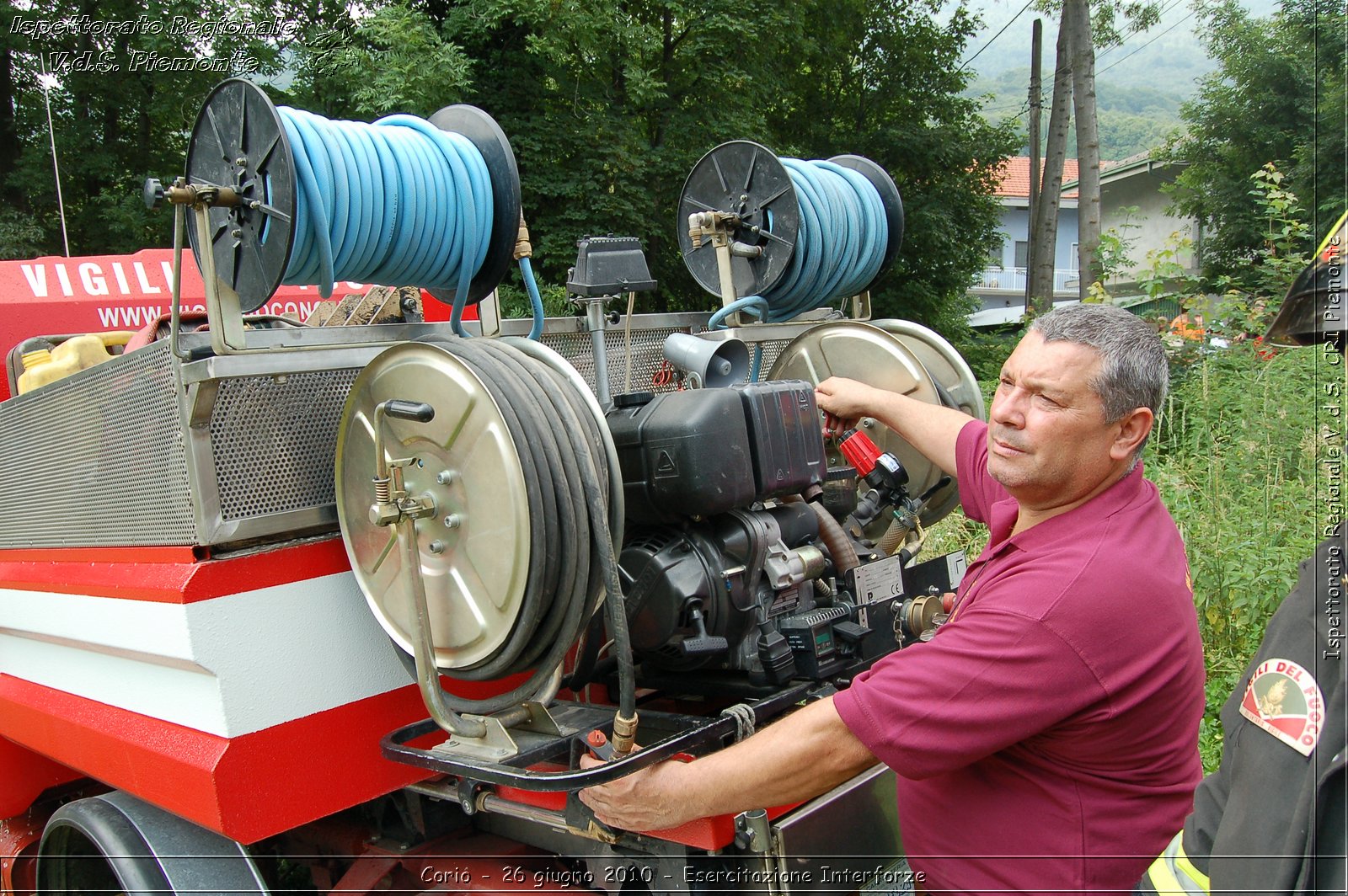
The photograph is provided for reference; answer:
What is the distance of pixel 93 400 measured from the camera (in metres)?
2.41

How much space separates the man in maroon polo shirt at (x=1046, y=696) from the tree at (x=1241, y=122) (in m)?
8.26

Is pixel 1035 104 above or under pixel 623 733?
above

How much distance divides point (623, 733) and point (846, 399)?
1306 millimetres

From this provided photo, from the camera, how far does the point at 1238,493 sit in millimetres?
5309

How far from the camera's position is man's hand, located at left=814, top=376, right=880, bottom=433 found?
284cm

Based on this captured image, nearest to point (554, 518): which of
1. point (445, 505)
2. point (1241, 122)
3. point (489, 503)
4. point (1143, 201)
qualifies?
point (489, 503)

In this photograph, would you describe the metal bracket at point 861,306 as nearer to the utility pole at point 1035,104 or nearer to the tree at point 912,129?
the tree at point 912,129

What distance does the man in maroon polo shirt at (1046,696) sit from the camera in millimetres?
1722

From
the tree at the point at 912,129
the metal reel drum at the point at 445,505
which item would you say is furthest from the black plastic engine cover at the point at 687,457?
the tree at the point at 912,129

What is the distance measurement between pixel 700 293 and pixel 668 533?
12.5 m

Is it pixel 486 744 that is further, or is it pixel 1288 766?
pixel 486 744

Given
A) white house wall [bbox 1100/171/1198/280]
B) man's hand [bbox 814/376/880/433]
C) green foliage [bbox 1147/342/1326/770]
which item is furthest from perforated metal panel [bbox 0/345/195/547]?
white house wall [bbox 1100/171/1198/280]

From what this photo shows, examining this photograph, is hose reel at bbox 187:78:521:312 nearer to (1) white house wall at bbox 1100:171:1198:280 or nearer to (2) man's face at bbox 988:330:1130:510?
(2) man's face at bbox 988:330:1130:510

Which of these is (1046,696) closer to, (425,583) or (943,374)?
(425,583)
